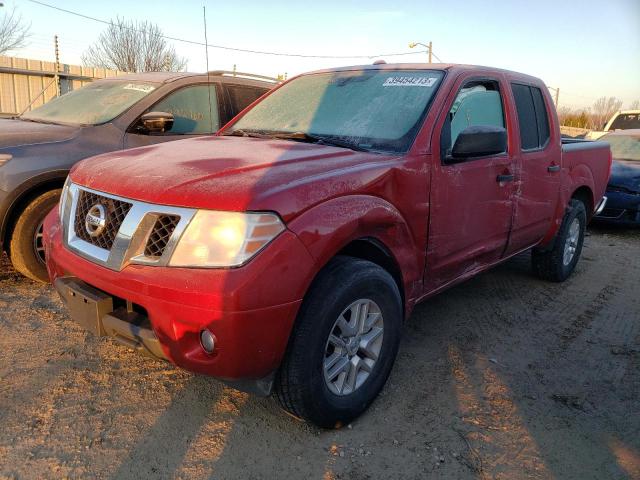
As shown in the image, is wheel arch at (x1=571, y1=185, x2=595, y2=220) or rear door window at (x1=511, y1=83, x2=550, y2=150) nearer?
rear door window at (x1=511, y1=83, x2=550, y2=150)

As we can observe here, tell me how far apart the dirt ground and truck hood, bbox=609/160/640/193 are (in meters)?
4.65

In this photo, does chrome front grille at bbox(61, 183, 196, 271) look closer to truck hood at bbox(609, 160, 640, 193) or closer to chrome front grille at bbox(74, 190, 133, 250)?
chrome front grille at bbox(74, 190, 133, 250)

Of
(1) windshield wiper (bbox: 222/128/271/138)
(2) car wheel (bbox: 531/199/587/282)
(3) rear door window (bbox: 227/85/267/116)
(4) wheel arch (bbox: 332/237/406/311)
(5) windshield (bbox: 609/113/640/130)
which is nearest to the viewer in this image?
(4) wheel arch (bbox: 332/237/406/311)

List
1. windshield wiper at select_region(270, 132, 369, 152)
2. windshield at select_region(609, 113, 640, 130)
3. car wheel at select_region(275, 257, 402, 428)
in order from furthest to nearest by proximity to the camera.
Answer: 1. windshield at select_region(609, 113, 640, 130)
2. windshield wiper at select_region(270, 132, 369, 152)
3. car wheel at select_region(275, 257, 402, 428)

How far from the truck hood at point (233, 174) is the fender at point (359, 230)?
7 cm

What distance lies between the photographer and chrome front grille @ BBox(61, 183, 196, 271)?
85.7 inches

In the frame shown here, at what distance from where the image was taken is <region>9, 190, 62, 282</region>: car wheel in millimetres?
4051

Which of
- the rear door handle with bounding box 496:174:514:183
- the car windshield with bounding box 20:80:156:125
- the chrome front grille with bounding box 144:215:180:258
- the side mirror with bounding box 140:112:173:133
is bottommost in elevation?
the chrome front grille with bounding box 144:215:180:258

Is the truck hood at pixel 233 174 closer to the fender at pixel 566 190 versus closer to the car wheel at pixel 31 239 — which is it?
the car wheel at pixel 31 239

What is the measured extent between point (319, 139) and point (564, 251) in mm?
3124

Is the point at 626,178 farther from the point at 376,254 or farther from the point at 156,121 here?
the point at 156,121

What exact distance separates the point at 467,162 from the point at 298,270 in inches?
62.9

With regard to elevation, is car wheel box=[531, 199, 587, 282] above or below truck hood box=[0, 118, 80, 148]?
below

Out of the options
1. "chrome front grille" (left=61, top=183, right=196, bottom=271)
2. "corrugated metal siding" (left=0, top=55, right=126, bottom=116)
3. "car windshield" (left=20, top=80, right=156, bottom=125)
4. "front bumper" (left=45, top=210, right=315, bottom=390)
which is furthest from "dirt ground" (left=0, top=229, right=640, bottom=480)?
"corrugated metal siding" (left=0, top=55, right=126, bottom=116)
